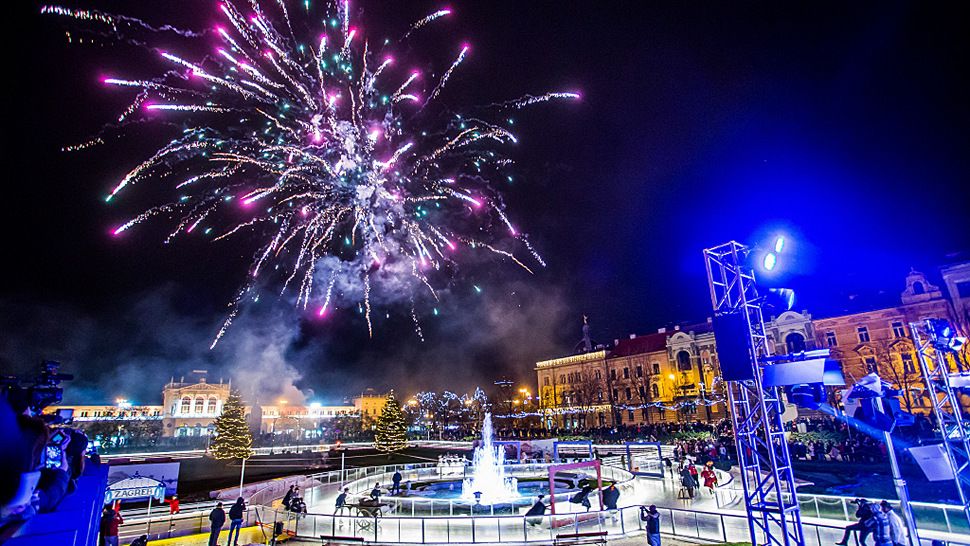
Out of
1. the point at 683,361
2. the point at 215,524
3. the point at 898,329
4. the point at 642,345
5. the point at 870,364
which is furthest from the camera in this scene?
the point at 642,345

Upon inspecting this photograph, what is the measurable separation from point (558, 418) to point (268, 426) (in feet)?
294

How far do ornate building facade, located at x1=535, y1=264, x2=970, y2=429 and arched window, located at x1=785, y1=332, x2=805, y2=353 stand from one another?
0.38ft

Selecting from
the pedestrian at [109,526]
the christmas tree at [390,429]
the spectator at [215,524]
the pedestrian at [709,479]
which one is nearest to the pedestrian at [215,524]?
the spectator at [215,524]

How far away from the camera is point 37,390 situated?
6.82 m

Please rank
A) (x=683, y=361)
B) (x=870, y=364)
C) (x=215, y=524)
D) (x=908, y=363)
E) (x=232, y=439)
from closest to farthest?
(x=215, y=524), (x=232, y=439), (x=908, y=363), (x=870, y=364), (x=683, y=361)

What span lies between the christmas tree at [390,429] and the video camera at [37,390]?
4747 centimetres

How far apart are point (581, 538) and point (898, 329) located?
57170 millimetres

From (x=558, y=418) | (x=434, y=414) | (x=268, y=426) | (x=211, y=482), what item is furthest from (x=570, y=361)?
(x=268, y=426)

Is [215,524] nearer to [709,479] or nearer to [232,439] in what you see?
[709,479]

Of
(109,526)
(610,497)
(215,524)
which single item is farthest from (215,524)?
(610,497)

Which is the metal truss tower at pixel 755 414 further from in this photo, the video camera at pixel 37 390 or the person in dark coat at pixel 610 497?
the video camera at pixel 37 390

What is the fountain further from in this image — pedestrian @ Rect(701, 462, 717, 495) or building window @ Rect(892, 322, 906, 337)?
building window @ Rect(892, 322, 906, 337)

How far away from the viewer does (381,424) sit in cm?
5334

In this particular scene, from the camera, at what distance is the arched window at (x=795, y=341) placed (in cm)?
6025
